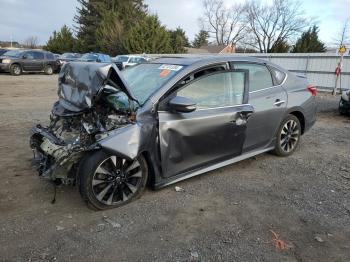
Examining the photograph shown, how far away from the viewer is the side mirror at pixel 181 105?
11.9ft

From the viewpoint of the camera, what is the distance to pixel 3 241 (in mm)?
2996

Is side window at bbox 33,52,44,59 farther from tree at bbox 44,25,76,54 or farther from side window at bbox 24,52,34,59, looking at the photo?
tree at bbox 44,25,76,54

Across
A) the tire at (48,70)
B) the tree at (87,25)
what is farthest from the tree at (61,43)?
the tire at (48,70)

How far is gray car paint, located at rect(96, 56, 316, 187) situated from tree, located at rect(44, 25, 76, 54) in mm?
48608

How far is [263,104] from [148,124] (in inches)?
75.4

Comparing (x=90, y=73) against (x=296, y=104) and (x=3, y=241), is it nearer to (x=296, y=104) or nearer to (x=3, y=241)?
(x=3, y=241)

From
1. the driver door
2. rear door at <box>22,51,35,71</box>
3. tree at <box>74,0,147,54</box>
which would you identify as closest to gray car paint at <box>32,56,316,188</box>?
the driver door

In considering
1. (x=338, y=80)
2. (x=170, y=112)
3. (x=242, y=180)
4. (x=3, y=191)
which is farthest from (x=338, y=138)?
(x=338, y=80)

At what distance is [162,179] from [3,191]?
6.19 feet

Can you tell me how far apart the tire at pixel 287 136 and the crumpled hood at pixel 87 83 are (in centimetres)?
268

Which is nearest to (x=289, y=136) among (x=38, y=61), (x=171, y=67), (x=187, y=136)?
(x=187, y=136)

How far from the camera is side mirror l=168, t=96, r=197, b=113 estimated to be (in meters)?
3.64

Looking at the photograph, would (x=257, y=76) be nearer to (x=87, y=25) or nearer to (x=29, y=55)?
(x=29, y=55)

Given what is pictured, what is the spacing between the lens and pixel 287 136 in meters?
5.41
